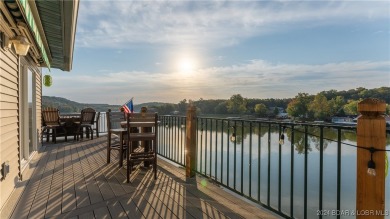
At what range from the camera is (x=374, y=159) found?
153 cm

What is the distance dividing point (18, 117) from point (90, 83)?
54.9 ft

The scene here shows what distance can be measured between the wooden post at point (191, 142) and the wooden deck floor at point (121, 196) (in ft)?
0.57

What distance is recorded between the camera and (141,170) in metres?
4.38

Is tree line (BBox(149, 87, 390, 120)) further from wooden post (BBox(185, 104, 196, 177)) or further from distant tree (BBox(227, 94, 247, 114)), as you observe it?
wooden post (BBox(185, 104, 196, 177))

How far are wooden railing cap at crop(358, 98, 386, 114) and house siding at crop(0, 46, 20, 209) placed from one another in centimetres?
347

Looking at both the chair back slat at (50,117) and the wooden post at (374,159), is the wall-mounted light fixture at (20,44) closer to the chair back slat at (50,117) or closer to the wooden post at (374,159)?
the wooden post at (374,159)

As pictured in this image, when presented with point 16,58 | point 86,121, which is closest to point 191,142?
point 16,58

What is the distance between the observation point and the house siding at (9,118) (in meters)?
2.93

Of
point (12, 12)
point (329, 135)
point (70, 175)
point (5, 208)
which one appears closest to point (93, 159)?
point (70, 175)

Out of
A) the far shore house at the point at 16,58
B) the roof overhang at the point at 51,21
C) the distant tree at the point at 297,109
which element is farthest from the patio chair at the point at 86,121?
the distant tree at the point at 297,109

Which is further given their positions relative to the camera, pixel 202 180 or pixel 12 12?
pixel 202 180

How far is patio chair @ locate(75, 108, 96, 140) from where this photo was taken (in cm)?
851

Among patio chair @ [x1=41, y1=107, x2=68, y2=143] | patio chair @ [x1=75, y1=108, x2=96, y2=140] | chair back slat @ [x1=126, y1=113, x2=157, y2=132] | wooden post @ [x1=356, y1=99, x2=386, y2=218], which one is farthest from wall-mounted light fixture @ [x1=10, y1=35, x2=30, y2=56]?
patio chair @ [x1=75, y1=108, x2=96, y2=140]

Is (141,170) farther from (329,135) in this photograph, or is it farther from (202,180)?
(329,135)
